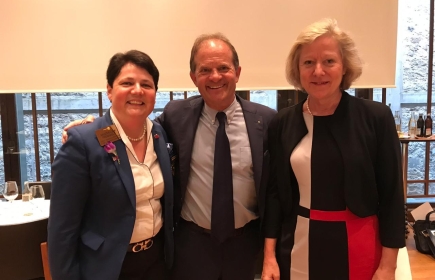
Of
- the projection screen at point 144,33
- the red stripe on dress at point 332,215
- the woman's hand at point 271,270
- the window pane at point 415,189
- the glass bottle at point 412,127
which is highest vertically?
the projection screen at point 144,33

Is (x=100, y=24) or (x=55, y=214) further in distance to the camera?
(x=100, y=24)

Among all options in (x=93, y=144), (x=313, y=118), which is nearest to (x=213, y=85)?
(x=313, y=118)

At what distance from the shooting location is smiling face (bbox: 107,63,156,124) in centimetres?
161

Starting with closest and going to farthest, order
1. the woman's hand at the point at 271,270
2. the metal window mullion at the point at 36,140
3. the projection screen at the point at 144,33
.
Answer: the woman's hand at the point at 271,270
the projection screen at the point at 144,33
the metal window mullion at the point at 36,140

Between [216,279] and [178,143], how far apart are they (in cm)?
68

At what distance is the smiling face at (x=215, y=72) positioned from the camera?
188cm

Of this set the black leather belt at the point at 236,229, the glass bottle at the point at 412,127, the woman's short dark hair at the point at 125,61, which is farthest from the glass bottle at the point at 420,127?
the woman's short dark hair at the point at 125,61

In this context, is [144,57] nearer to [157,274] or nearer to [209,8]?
[157,274]

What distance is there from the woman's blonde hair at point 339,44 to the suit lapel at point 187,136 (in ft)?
1.78

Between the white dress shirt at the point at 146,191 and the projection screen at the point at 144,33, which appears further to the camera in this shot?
the projection screen at the point at 144,33

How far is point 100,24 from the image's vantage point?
144 inches

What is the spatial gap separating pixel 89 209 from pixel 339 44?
46.9 inches

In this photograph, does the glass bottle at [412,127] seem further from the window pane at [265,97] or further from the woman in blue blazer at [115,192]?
the woman in blue blazer at [115,192]

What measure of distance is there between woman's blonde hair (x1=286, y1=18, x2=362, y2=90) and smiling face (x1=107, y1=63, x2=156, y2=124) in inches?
24.8
